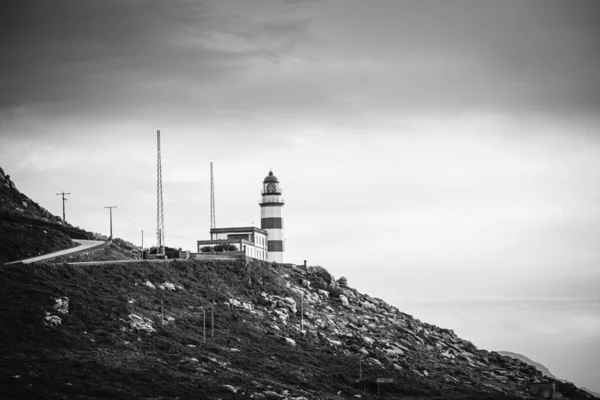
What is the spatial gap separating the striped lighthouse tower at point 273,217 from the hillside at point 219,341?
6.73 m

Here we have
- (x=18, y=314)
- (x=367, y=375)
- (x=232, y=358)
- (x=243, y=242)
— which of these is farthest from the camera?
(x=243, y=242)

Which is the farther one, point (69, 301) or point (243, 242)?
point (243, 242)

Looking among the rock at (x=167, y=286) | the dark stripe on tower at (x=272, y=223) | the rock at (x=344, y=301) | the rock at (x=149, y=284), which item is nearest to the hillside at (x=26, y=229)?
the rock at (x=149, y=284)

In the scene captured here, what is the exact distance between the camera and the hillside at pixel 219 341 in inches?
3258

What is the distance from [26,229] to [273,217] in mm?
35291

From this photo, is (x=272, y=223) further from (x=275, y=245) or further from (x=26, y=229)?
(x=26, y=229)

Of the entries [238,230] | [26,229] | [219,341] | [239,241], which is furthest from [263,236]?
[219,341]

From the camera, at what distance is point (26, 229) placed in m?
116

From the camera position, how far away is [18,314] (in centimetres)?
8844

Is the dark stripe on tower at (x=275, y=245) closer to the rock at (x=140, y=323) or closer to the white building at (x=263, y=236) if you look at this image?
the white building at (x=263, y=236)

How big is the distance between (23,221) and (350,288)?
135 feet

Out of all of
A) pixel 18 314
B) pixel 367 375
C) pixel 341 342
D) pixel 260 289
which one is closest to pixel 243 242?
pixel 260 289

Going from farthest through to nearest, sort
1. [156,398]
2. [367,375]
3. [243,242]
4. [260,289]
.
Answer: [243,242] → [260,289] → [367,375] → [156,398]

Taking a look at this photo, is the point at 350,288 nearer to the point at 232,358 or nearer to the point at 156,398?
the point at 232,358
